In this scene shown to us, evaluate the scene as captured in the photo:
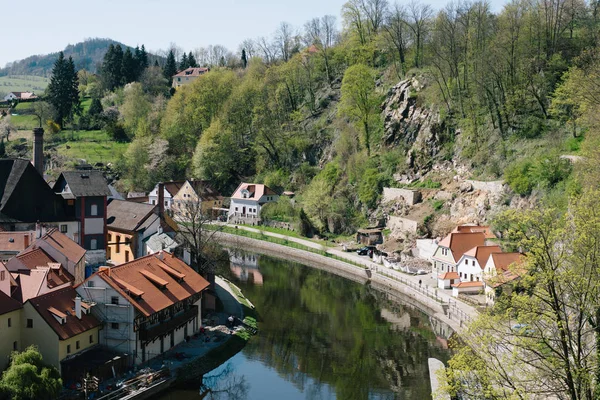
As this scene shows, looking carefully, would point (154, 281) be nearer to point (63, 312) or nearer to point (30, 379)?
point (63, 312)

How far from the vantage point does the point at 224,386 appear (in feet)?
97.1

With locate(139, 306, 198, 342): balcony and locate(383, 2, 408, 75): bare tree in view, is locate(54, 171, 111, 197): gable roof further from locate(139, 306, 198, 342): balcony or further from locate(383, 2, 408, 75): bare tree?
locate(383, 2, 408, 75): bare tree

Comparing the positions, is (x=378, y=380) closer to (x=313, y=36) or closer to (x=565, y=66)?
(x=565, y=66)

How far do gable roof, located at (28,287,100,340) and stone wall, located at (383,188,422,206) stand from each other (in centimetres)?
3857

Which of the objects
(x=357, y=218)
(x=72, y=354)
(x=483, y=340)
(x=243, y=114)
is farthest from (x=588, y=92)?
(x=243, y=114)

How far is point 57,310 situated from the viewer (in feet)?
89.6

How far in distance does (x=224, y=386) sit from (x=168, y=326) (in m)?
4.03

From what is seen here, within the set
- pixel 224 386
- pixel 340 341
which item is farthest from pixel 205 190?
pixel 224 386

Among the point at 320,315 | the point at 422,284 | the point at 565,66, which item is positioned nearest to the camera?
the point at 320,315

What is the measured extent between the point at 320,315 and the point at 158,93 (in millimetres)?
79933

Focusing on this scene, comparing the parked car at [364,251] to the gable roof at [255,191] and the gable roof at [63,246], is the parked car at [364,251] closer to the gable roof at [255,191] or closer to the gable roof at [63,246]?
the gable roof at [255,191]

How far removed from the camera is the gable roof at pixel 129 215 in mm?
45547

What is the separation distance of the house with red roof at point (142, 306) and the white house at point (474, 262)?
1993 cm

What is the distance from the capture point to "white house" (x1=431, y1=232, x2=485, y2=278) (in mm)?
46781
